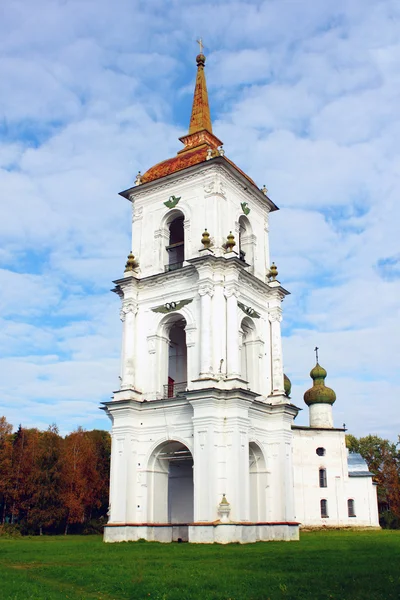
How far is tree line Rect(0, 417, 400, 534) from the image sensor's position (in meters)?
44.0

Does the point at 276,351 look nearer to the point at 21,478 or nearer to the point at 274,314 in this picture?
the point at 274,314

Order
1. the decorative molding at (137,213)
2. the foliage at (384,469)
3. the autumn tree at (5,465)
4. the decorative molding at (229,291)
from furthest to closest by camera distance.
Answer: the foliage at (384,469), the autumn tree at (5,465), the decorative molding at (137,213), the decorative molding at (229,291)

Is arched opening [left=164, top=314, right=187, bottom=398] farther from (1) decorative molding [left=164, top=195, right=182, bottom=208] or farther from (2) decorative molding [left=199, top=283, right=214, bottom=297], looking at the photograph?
(1) decorative molding [left=164, top=195, right=182, bottom=208]

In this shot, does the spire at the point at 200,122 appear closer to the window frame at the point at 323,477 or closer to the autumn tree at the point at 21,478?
the window frame at the point at 323,477

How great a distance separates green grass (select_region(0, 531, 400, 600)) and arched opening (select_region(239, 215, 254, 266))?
51.1ft

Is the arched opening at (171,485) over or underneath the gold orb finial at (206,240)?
underneath

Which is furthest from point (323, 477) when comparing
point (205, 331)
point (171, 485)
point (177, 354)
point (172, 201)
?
point (172, 201)

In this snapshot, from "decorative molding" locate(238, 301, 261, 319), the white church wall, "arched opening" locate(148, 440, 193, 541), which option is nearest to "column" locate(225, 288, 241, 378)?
"decorative molding" locate(238, 301, 261, 319)

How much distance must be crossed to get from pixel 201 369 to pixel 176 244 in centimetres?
730

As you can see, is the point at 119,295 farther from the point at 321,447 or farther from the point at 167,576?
the point at 321,447

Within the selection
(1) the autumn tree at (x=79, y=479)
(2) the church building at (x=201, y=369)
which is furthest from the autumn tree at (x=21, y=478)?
(2) the church building at (x=201, y=369)

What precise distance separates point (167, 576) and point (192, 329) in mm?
14910

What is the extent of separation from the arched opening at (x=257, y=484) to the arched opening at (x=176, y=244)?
925cm

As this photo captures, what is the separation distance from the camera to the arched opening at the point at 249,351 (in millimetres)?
28969
